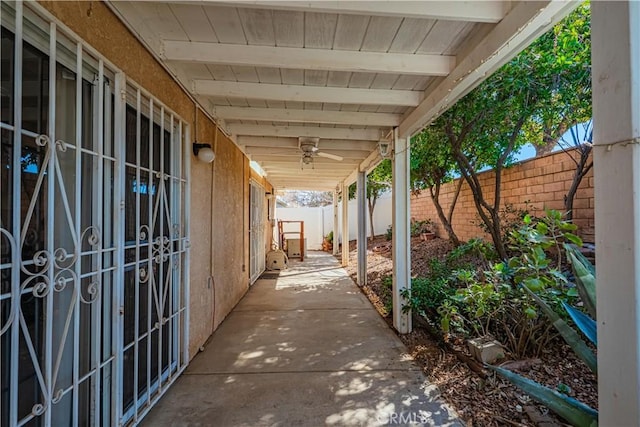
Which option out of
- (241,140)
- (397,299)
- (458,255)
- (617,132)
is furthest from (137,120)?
(458,255)

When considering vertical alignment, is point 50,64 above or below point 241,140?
below

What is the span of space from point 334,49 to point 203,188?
6.10ft

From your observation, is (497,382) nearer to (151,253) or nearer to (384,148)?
(151,253)

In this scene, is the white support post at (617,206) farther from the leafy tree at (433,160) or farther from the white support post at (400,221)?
the leafy tree at (433,160)

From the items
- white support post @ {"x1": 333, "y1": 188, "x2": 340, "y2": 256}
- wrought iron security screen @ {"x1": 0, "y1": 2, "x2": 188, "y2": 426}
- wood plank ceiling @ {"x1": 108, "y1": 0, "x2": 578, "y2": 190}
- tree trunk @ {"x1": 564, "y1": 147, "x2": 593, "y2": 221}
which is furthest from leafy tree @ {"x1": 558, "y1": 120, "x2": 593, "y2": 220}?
white support post @ {"x1": 333, "y1": 188, "x2": 340, "y2": 256}

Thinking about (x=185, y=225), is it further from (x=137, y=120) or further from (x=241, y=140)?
(x=241, y=140)

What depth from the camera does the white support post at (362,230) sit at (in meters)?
6.24

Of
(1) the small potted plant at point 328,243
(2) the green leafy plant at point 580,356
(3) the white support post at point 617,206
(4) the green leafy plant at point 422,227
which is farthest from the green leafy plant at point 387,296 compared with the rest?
(1) the small potted plant at point 328,243

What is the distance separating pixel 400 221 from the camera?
12.2ft

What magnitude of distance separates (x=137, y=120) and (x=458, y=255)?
4824 millimetres

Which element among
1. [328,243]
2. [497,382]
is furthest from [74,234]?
[328,243]

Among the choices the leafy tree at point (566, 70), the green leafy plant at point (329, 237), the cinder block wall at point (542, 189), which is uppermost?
the leafy tree at point (566, 70)

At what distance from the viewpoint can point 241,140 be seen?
15.6ft

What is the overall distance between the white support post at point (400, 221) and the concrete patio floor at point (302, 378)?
60 cm
